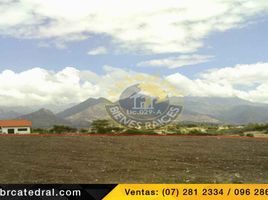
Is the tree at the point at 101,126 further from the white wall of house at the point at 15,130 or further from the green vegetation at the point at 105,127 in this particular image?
the white wall of house at the point at 15,130

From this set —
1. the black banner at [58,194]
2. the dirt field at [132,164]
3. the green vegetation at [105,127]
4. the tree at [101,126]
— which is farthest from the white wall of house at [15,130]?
the black banner at [58,194]

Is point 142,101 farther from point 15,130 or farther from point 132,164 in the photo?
point 132,164

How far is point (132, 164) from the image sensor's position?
64.1ft

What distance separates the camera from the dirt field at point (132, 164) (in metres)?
16.0


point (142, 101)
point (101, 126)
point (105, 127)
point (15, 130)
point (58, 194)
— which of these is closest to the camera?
A: point (58, 194)

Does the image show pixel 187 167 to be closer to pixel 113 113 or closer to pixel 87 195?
pixel 87 195

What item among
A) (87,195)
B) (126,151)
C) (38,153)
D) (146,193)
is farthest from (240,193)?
(38,153)

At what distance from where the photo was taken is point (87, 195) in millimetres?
11547

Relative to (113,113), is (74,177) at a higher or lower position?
lower

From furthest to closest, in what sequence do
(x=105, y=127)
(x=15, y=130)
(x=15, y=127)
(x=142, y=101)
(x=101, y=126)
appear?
(x=15, y=127) → (x=15, y=130) → (x=101, y=126) → (x=105, y=127) → (x=142, y=101)

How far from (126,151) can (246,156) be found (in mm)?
7102

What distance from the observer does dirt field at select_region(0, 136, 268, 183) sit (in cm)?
1599

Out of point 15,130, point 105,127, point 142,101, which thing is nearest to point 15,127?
point 15,130

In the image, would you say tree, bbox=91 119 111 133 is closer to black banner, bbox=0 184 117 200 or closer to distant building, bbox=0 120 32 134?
distant building, bbox=0 120 32 134
